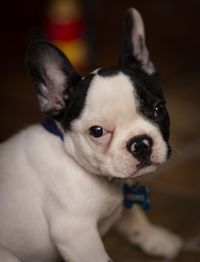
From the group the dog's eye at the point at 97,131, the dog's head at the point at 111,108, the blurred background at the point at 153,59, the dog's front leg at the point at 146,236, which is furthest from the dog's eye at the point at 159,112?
the blurred background at the point at 153,59

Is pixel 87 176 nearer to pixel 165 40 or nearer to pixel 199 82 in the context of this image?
pixel 199 82

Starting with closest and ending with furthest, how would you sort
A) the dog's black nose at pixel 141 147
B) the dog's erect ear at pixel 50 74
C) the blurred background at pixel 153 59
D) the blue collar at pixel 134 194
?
1. the dog's black nose at pixel 141 147
2. the dog's erect ear at pixel 50 74
3. the blue collar at pixel 134 194
4. the blurred background at pixel 153 59

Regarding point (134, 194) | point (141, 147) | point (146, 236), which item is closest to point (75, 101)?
point (141, 147)

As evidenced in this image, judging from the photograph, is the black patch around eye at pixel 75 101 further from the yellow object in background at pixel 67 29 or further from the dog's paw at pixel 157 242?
the yellow object in background at pixel 67 29

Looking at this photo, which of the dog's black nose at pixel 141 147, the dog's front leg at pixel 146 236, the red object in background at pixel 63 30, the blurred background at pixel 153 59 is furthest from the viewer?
the red object in background at pixel 63 30

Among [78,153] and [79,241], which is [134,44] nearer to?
[78,153]

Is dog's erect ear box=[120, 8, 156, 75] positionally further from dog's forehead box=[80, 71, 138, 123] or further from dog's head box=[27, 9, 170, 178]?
dog's forehead box=[80, 71, 138, 123]

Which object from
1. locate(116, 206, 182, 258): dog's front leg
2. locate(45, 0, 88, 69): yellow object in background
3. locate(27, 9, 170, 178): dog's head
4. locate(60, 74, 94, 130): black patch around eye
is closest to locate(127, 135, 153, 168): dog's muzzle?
locate(27, 9, 170, 178): dog's head
